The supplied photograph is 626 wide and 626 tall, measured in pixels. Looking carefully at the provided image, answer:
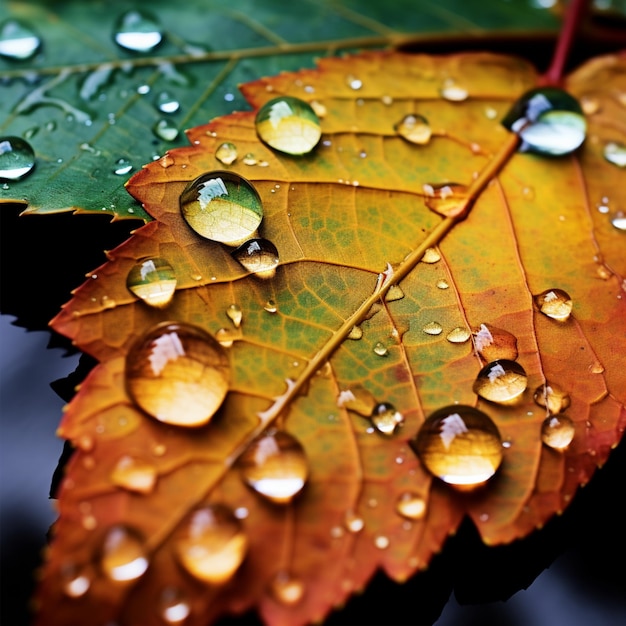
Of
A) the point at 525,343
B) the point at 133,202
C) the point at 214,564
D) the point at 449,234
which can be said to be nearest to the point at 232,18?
the point at 133,202

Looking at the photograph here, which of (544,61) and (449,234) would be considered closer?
(449,234)

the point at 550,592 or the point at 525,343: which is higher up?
the point at 525,343

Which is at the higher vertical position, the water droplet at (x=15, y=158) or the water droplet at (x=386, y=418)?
the water droplet at (x=15, y=158)

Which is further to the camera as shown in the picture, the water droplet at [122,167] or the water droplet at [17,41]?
the water droplet at [17,41]

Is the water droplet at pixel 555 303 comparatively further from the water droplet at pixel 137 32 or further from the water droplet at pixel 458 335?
the water droplet at pixel 137 32

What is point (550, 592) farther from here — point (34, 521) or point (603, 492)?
point (34, 521)

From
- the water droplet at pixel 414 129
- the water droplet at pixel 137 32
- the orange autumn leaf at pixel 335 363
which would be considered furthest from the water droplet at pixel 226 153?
the water droplet at pixel 137 32

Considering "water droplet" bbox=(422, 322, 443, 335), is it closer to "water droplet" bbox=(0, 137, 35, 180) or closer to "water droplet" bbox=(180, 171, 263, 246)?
"water droplet" bbox=(180, 171, 263, 246)
